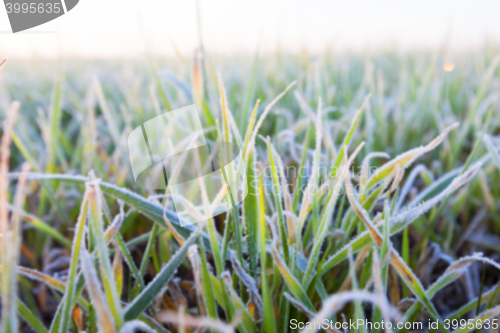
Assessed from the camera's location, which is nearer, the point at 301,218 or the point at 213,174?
the point at 301,218

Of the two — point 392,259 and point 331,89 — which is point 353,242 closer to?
point 392,259

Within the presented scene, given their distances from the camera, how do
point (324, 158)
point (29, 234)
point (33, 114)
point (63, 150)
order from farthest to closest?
point (33, 114) → point (63, 150) → point (29, 234) → point (324, 158)

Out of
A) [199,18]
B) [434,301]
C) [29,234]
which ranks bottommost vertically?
[434,301]

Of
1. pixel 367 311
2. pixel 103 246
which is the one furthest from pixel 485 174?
pixel 103 246

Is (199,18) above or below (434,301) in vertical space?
above

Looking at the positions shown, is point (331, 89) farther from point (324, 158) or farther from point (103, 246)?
point (103, 246)

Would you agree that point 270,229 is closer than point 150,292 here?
No

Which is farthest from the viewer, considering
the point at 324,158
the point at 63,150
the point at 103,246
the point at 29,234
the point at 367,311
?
the point at 63,150
